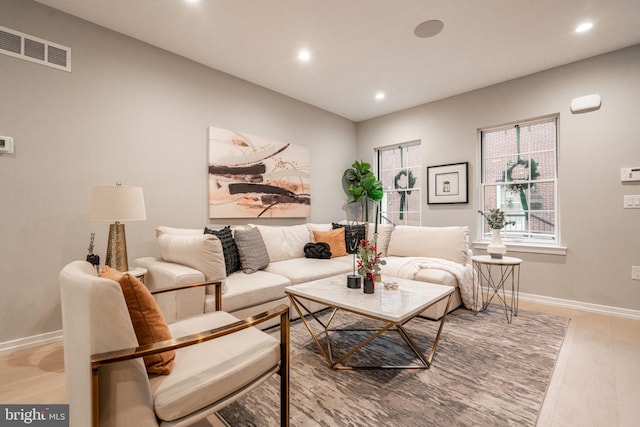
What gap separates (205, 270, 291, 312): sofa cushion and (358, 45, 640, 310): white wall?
3137mm

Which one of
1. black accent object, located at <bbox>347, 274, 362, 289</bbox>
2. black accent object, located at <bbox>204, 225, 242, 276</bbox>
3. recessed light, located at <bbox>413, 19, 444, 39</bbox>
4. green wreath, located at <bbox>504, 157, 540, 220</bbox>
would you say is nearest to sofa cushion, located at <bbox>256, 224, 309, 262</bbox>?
black accent object, located at <bbox>204, 225, 242, 276</bbox>

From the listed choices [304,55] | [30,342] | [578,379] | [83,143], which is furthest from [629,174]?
[30,342]

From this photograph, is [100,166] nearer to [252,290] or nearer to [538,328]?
[252,290]

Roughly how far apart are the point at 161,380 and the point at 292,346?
1.35 m

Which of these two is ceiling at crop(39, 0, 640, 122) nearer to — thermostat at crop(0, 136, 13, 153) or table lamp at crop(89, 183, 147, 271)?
thermostat at crop(0, 136, 13, 153)

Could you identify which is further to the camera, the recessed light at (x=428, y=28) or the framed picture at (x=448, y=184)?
the framed picture at (x=448, y=184)

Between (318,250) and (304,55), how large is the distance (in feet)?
7.46

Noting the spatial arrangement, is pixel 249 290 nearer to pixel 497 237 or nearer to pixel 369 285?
pixel 369 285

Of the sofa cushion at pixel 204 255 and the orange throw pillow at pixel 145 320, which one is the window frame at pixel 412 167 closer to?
the sofa cushion at pixel 204 255

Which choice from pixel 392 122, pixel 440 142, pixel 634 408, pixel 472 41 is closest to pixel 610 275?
pixel 634 408

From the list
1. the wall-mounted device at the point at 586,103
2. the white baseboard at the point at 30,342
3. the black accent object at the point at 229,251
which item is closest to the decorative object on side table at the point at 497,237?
Result: the wall-mounted device at the point at 586,103

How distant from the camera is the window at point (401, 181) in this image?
16.0 ft

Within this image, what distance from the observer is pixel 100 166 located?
2646 mm

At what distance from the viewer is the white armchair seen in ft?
3.00
